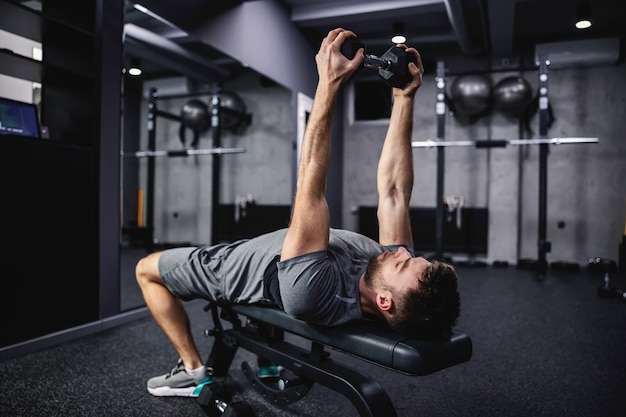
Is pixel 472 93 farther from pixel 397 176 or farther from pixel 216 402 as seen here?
pixel 216 402

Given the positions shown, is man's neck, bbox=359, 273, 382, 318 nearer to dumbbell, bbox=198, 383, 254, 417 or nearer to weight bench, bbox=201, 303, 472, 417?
weight bench, bbox=201, 303, 472, 417

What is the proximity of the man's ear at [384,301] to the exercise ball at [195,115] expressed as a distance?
3.66 metres

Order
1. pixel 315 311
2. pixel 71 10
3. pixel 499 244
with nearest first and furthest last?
pixel 315 311, pixel 71 10, pixel 499 244

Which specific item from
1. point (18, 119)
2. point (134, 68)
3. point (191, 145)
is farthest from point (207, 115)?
point (18, 119)

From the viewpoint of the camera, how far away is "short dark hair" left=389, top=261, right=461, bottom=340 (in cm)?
113

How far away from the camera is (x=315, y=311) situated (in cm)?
116

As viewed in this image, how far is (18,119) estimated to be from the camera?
2.15 meters

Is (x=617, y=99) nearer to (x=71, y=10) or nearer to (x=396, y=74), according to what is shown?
(x=396, y=74)

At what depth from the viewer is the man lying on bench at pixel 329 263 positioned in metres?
1.13

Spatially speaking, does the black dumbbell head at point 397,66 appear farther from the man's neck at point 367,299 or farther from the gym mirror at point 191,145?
the gym mirror at point 191,145

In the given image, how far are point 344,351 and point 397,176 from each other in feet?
2.03

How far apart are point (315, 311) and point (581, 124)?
5189 millimetres

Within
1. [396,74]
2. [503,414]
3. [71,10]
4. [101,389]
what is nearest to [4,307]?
[101,389]

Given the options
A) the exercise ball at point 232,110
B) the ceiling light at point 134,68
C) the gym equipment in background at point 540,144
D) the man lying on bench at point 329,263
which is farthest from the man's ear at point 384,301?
the exercise ball at point 232,110
